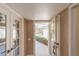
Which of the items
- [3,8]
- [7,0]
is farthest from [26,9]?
[7,0]

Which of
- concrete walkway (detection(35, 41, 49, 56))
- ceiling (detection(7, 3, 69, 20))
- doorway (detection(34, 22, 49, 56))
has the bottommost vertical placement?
concrete walkway (detection(35, 41, 49, 56))

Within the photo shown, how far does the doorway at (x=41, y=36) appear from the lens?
159cm

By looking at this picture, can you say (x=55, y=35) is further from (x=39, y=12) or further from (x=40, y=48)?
(x=39, y=12)

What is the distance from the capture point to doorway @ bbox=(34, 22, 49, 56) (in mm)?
1595

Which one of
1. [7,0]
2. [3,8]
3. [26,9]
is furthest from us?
[26,9]

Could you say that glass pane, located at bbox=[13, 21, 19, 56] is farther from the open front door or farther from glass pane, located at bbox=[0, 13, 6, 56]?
the open front door

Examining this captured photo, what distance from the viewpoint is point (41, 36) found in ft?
5.27

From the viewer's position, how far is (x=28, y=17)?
1583mm

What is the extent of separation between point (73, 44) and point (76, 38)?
0.31ft

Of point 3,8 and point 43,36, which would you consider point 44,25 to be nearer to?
point 43,36

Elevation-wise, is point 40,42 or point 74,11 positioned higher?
point 74,11

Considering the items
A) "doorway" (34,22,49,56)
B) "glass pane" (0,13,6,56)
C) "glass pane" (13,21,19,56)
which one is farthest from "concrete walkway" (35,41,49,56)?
"glass pane" (0,13,6,56)

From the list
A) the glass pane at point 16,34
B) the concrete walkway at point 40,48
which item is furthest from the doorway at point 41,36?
the glass pane at point 16,34

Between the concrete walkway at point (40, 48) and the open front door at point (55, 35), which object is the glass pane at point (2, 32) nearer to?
the concrete walkway at point (40, 48)
